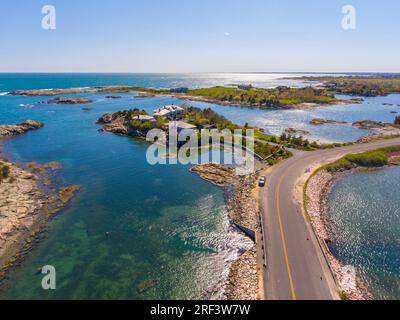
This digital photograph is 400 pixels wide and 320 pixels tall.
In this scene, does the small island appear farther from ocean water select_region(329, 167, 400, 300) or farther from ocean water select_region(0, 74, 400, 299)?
ocean water select_region(329, 167, 400, 300)

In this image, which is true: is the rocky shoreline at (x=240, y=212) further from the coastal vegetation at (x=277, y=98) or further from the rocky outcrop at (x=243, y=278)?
the coastal vegetation at (x=277, y=98)

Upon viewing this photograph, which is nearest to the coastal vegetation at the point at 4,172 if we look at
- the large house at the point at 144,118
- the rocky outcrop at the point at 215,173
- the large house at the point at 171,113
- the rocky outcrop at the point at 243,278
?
the rocky outcrop at the point at 215,173

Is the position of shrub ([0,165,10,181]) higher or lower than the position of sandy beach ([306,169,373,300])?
higher

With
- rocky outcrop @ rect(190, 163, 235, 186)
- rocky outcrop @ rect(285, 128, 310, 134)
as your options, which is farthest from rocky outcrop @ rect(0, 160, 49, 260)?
rocky outcrop @ rect(285, 128, 310, 134)

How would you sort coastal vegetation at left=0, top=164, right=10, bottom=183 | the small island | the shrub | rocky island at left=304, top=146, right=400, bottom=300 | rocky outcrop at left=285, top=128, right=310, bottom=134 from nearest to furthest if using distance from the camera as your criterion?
rocky island at left=304, top=146, right=400, bottom=300
coastal vegetation at left=0, top=164, right=10, bottom=183
the shrub
the small island
rocky outcrop at left=285, top=128, right=310, bottom=134

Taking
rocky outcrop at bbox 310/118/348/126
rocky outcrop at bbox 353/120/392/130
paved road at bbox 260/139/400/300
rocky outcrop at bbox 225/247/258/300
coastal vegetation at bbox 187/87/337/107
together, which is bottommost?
rocky outcrop at bbox 225/247/258/300

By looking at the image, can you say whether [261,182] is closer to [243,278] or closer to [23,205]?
[243,278]
